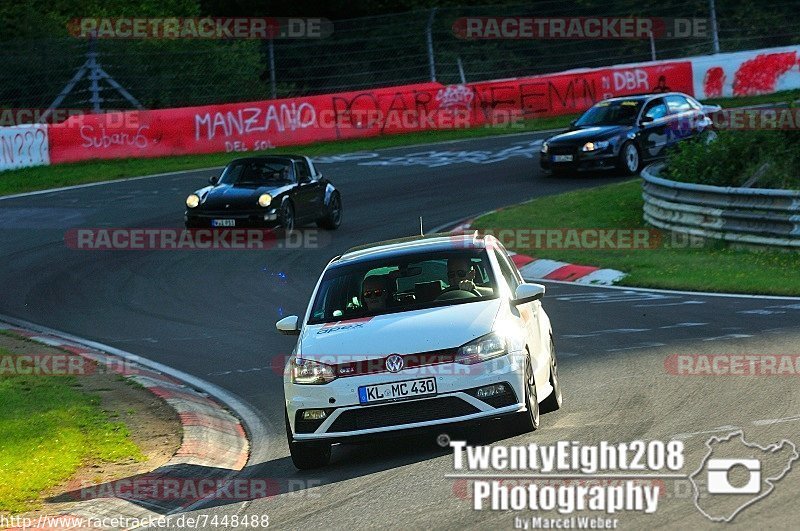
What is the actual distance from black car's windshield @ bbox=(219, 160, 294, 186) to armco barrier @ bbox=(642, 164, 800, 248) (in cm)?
611

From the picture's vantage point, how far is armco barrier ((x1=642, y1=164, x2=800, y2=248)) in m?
18.3

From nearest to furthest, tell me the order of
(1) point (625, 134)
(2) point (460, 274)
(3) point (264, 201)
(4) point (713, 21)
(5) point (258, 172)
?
1. (2) point (460, 274)
2. (3) point (264, 201)
3. (5) point (258, 172)
4. (1) point (625, 134)
5. (4) point (713, 21)

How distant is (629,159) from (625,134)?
517 millimetres

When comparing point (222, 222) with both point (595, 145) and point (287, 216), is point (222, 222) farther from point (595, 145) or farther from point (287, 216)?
point (595, 145)

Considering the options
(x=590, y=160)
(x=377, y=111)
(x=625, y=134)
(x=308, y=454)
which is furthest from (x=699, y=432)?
(x=377, y=111)

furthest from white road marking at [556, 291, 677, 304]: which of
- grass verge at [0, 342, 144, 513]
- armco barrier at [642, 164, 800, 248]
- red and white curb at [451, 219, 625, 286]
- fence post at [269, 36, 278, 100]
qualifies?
fence post at [269, 36, 278, 100]

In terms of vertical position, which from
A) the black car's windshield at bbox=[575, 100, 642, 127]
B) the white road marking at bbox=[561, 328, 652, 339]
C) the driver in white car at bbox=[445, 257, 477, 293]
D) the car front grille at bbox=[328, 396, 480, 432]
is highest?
the black car's windshield at bbox=[575, 100, 642, 127]

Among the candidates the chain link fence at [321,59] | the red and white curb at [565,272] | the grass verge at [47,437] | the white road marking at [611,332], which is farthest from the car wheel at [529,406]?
the chain link fence at [321,59]

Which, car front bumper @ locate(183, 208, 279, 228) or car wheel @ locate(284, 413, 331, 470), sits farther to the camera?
car front bumper @ locate(183, 208, 279, 228)

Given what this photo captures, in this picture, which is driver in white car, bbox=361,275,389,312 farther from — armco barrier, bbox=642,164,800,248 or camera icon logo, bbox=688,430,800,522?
armco barrier, bbox=642,164,800,248

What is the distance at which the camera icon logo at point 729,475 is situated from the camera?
7211 mm

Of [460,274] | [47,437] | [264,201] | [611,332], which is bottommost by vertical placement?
[611,332]

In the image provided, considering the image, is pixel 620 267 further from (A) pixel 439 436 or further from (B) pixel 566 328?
(A) pixel 439 436

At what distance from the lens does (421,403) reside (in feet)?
29.3
